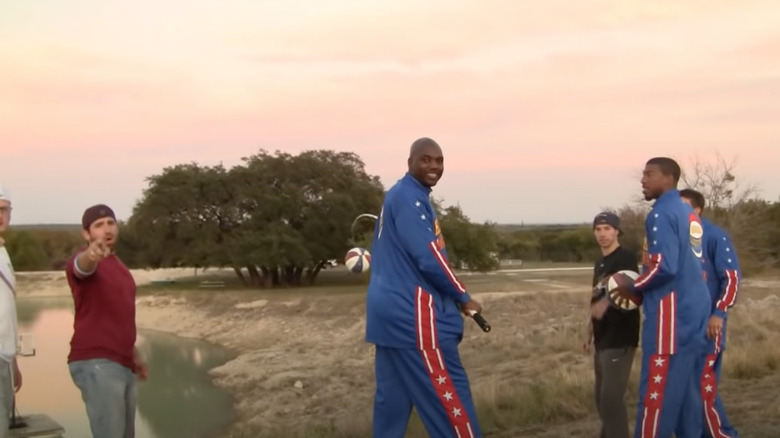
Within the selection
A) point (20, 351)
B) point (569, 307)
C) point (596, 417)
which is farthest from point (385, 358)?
point (569, 307)

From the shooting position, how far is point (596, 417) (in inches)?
321

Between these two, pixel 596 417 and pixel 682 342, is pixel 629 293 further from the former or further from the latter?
pixel 596 417

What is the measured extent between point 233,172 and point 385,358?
37.1 metres

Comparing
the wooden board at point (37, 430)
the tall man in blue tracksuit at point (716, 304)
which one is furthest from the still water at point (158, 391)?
the tall man in blue tracksuit at point (716, 304)

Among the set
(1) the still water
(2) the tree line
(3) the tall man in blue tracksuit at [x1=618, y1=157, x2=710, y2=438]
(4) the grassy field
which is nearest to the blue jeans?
(3) the tall man in blue tracksuit at [x1=618, y1=157, x2=710, y2=438]

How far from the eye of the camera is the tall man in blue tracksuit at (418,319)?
489 cm

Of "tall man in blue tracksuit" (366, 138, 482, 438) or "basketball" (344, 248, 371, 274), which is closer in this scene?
"tall man in blue tracksuit" (366, 138, 482, 438)

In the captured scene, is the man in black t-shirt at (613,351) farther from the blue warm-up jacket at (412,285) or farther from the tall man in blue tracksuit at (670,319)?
the blue warm-up jacket at (412,285)

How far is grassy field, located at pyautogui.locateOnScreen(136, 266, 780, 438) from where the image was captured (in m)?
8.44

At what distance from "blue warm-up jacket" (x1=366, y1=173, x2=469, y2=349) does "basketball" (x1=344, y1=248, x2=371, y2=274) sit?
979mm

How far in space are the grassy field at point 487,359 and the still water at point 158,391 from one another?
73 cm

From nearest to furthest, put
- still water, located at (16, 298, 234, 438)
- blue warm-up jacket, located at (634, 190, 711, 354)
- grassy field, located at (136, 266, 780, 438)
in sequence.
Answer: blue warm-up jacket, located at (634, 190, 711, 354), grassy field, located at (136, 266, 780, 438), still water, located at (16, 298, 234, 438)

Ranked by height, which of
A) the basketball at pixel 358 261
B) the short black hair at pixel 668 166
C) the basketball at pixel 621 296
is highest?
the short black hair at pixel 668 166

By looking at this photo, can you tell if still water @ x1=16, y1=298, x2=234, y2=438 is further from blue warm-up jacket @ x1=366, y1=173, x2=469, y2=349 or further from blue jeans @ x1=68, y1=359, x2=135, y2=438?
blue warm-up jacket @ x1=366, y1=173, x2=469, y2=349
